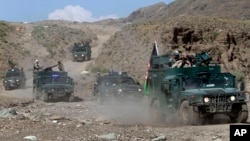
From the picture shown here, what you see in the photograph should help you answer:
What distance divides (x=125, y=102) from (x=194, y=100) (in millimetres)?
10784

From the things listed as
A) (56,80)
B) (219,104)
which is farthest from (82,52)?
(219,104)

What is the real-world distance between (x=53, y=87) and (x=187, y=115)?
15.6 meters

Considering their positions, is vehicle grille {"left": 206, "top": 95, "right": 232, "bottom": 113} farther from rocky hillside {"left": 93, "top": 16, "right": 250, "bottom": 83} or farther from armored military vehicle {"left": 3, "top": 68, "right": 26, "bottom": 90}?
armored military vehicle {"left": 3, "top": 68, "right": 26, "bottom": 90}

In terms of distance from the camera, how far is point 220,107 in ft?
53.6

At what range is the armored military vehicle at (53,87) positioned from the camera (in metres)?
31.2

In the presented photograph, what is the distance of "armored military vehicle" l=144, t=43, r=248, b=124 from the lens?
1634 cm

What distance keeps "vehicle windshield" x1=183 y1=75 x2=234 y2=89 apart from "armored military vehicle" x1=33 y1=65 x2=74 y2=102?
49.1ft

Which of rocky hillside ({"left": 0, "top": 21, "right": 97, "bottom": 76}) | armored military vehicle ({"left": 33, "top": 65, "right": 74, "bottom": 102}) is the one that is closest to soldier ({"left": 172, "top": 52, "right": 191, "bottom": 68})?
armored military vehicle ({"left": 33, "top": 65, "right": 74, "bottom": 102})

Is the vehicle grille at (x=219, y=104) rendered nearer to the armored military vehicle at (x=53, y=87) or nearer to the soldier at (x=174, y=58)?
the soldier at (x=174, y=58)

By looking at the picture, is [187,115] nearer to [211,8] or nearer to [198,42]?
[198,42]

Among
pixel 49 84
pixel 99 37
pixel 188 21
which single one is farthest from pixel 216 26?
pixel 99 37

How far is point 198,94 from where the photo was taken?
1633 centimetres

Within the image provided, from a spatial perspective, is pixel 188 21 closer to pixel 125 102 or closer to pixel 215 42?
pixel 215 42

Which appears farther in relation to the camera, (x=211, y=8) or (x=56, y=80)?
(x=211, y=8)
